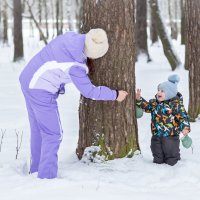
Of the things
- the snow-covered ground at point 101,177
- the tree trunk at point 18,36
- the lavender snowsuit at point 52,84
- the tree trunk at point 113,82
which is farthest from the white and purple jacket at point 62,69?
the tree trunk at point 18,36

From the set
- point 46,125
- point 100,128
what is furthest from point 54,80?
point 100,128

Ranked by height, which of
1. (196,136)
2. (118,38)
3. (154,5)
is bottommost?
(196,136)

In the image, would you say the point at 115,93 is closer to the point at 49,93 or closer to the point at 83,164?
the point at 49,93

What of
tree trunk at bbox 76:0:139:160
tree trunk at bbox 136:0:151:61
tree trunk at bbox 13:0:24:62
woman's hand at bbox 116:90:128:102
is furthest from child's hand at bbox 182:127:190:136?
tree trunk at bbox 13:0:24:62

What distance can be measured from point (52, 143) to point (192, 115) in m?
3.43

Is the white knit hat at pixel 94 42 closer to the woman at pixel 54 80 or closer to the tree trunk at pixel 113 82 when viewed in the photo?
the woman at pixel 54 80

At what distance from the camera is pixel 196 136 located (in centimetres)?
557

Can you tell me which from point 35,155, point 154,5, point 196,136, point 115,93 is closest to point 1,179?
point 35,155

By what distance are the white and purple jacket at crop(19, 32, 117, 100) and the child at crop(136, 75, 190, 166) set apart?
0.76 m

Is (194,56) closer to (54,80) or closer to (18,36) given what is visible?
(54,80)

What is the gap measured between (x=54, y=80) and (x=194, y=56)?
3516 millimetres

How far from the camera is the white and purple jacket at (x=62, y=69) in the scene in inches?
136

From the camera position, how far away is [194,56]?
6.51 m

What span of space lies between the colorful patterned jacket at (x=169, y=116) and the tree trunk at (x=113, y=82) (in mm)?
254
